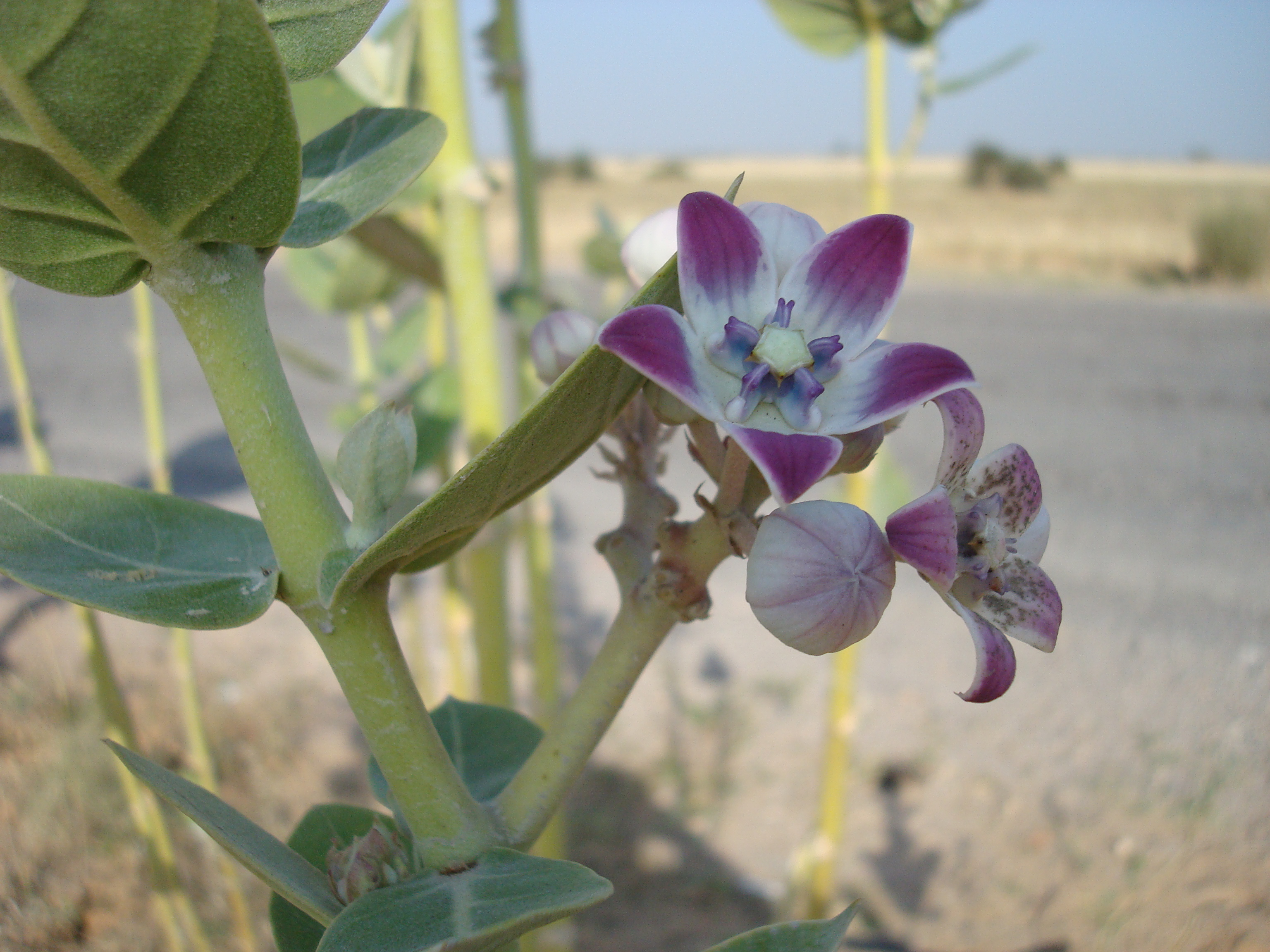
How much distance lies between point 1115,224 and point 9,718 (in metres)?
13.8

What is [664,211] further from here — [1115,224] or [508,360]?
[1115,224]

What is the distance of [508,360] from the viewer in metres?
5.77

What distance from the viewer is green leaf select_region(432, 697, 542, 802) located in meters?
0.51

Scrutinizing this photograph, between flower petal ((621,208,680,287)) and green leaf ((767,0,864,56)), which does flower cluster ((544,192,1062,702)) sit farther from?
green leaf ((767,0,864,56))

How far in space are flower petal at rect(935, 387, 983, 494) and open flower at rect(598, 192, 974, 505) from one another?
0.13ft

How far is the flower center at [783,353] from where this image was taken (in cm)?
37

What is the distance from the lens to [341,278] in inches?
52.1

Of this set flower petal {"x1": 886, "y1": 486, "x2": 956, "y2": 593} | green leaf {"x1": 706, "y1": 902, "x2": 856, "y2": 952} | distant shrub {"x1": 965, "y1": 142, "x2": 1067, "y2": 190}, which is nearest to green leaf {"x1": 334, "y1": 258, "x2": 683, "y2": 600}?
flower petal {"x1": 886, "y1": 486, "x2": 956, "y2": 593}

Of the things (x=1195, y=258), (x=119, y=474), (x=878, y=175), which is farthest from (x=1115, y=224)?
(x=878, y=175)

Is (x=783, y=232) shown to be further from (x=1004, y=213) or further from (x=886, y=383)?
(x=1004, y=213)

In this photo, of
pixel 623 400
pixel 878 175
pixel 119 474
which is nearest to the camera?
pixel 623 400

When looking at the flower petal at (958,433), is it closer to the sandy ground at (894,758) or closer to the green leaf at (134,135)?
the green leaf at (134,135)

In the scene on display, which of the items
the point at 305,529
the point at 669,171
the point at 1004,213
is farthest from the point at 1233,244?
the point at 669,171

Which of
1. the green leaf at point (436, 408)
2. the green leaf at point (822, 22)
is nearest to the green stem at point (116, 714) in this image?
the green leaf at point (436, 408)
